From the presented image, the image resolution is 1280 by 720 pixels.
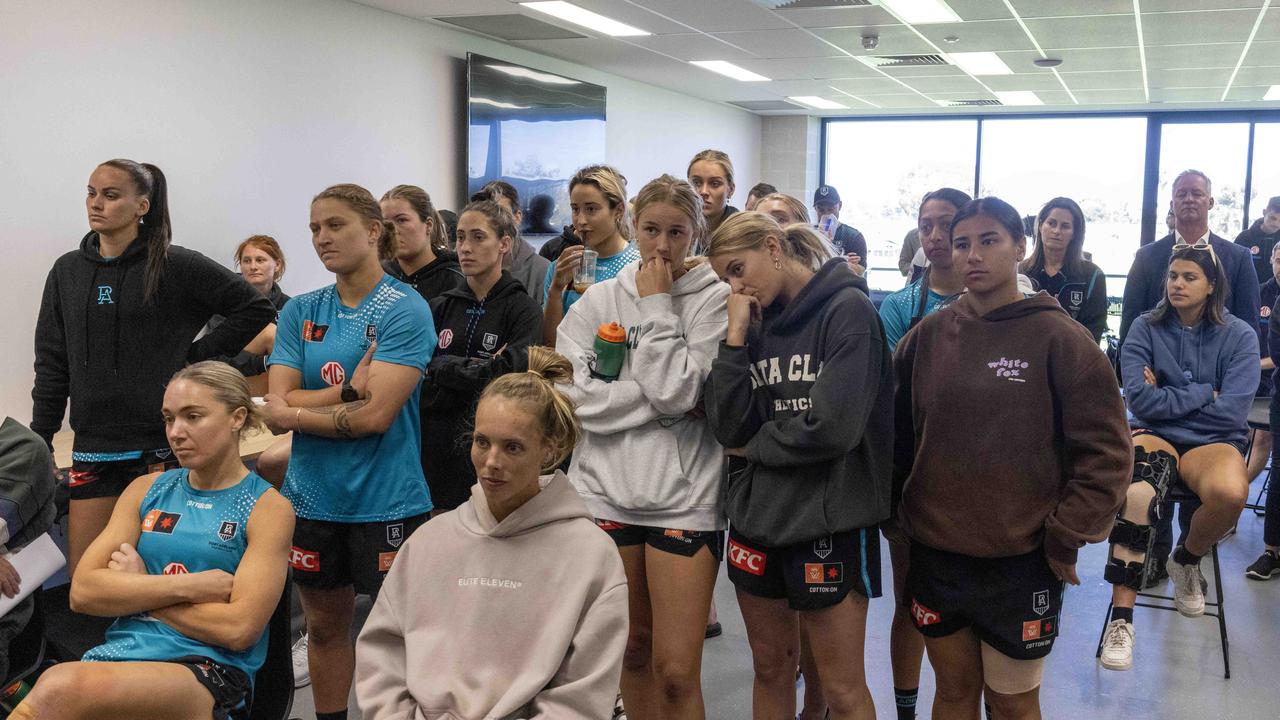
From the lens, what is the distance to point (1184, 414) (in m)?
3.53

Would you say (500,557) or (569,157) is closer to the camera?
(500,557)

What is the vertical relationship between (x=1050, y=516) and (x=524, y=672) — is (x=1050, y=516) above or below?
above

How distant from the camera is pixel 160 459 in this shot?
282 centimetres

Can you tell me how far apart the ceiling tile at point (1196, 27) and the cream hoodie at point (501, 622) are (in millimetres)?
6014

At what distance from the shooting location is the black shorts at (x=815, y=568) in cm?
215

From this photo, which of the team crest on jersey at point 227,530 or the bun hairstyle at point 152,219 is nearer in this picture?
the team crest on jersey at point 227,530

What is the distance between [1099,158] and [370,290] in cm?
1152

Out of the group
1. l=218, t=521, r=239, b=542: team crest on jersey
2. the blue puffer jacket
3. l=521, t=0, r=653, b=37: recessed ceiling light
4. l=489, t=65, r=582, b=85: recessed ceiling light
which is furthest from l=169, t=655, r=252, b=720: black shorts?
l=489, t=65, r=582, b=85: recessed ceiling light

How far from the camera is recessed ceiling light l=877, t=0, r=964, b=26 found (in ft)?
20.3

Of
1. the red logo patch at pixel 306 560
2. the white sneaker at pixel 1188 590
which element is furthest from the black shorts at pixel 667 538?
the white sneaker at pixel 1188 590

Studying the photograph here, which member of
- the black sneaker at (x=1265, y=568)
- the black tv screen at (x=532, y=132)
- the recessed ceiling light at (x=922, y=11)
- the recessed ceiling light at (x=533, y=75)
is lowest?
the black sneaker at (x=1265, y=568)

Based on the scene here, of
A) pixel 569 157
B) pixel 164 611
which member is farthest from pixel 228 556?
pixel 569 157

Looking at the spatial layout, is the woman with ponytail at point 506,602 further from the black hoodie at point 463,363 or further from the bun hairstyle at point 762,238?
the black hoodie at point 463,363

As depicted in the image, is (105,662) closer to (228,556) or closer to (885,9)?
→ (228,556)
